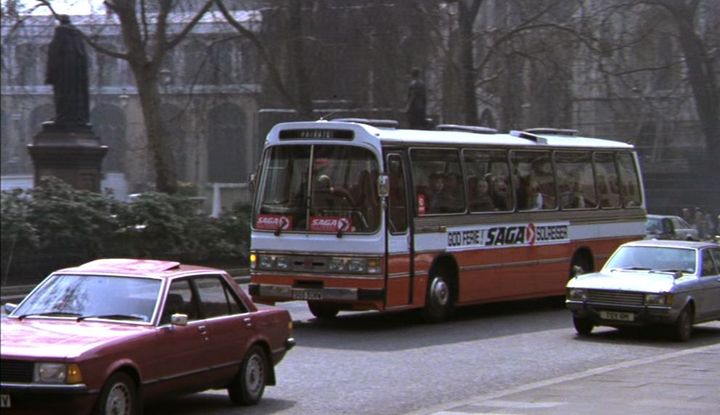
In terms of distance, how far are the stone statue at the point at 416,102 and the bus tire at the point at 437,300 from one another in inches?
642

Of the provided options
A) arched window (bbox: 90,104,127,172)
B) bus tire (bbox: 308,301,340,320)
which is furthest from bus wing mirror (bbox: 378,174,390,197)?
arched window (bbox: 90,104,127,172)

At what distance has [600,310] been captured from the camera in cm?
1767

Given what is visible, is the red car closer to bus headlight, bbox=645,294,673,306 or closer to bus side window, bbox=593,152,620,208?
bus headlight, bbox=645,294,673,306

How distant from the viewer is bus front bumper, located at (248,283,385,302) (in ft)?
59.0

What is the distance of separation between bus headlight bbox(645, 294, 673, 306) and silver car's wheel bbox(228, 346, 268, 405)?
23.9 ft

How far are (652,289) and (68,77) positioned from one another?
20.8 meters

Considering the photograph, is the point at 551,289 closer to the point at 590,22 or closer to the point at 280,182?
the point at 280,182

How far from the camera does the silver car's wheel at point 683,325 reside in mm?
17750

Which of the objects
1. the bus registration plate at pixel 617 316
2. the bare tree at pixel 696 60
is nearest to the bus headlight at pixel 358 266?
the bus registration plate at pixel 617 316

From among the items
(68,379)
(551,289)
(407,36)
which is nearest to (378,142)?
(551,289)

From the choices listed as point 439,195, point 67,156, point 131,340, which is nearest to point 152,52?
point 67,156

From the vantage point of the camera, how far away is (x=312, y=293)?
18266 millimetres

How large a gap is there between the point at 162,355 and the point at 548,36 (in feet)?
94.9

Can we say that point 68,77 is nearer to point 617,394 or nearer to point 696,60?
point 696,60
